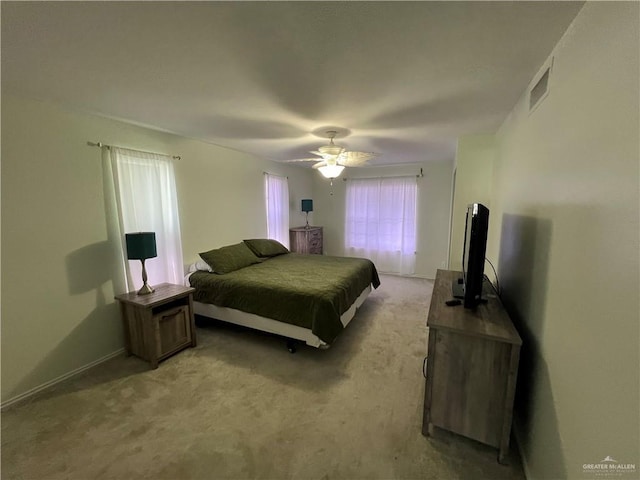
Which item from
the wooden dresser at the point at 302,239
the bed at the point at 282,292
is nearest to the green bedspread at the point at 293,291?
the bed at the point at 282,292

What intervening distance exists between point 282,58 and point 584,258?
173 cm

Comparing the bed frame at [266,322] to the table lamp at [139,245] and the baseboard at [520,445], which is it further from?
the baseboard at [520,445]

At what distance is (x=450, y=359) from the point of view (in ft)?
5.11

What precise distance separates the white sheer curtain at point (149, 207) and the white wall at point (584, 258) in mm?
3412

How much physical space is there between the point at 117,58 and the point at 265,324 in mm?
2380

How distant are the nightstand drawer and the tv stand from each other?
91.6 inches

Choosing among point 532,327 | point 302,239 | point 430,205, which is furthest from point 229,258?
point 430,205

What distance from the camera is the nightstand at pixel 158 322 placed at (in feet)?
7.80

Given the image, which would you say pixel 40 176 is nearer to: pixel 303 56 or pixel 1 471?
pixel 1 471

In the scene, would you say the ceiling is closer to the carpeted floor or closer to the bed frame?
the bed frame

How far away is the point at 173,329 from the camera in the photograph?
2.58 m

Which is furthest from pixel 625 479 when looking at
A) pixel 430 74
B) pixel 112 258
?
pixel 112 258

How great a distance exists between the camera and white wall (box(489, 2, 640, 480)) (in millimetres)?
783

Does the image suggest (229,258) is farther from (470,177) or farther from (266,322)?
(470,177)
